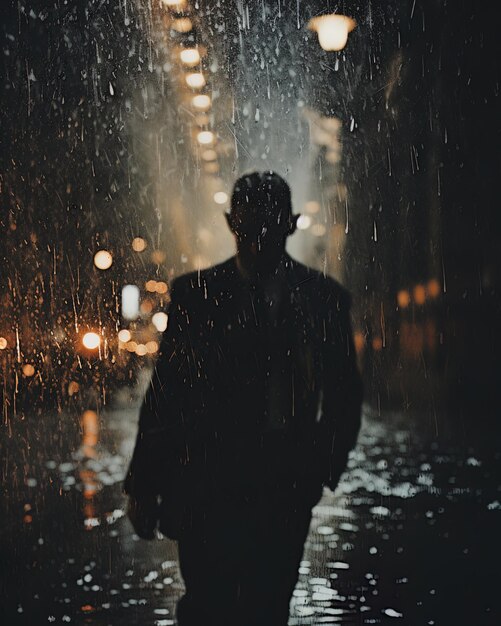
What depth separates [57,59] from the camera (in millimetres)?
1512

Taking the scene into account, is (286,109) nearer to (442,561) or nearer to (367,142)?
(367,142)

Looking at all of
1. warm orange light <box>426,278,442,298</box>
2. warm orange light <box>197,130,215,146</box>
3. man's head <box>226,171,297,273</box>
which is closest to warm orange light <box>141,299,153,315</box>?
man's head <box>226,171,297,273</box>

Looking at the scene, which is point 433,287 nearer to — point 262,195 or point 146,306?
Result: point 262,195

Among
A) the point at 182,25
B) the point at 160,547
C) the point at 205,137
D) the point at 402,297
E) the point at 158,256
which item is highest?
the point at 182,25

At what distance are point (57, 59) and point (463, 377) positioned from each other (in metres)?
1.09

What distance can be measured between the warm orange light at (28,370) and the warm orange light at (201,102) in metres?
0.60

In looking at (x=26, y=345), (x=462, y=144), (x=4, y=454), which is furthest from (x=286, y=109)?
Answer: (x=4, y=454)

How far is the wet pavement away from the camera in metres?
1.52

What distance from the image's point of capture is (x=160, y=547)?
157 cm

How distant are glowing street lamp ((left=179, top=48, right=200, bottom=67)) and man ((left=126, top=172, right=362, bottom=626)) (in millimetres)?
252

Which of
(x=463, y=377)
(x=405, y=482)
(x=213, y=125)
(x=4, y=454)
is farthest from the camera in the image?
(x=405, y=482)

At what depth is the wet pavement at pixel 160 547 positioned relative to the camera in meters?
1.52

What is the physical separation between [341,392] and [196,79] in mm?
654

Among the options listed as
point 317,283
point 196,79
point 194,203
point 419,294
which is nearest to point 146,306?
point 194,203
